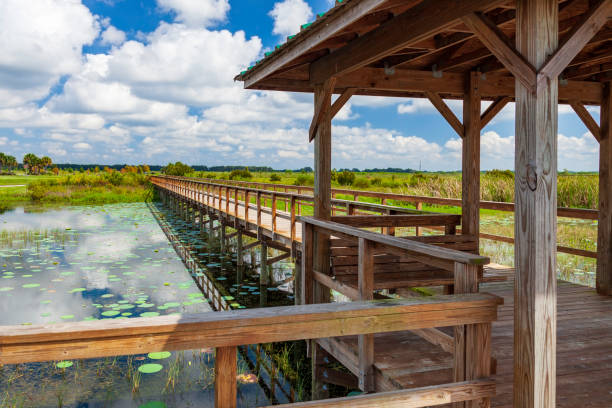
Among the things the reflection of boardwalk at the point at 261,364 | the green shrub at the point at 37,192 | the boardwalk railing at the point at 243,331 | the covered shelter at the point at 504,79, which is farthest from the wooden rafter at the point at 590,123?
the green shrub at the point at 37,192

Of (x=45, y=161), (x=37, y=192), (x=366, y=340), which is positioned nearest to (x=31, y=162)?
(x=45, y=161)

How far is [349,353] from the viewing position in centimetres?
408

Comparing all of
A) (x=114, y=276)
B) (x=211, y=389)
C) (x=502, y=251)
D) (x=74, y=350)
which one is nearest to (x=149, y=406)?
(x=211, y=389)

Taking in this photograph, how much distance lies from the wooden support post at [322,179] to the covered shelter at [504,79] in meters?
0.01

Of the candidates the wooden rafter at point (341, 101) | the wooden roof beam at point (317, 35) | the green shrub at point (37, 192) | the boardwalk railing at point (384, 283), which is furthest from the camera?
the green shrub at point (37, 192)

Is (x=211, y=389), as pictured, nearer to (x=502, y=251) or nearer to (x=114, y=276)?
(x=114, y=276)

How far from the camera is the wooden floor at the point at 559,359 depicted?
3.13 metres

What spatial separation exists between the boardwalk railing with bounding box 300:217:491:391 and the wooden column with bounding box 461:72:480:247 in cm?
155

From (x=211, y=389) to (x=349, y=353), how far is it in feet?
7.69

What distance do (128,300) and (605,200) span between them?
26.1ft

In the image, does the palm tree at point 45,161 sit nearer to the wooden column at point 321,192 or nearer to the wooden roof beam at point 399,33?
the wooden column at point 321,192

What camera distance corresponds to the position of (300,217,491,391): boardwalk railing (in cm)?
222

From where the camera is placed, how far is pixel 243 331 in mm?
1811

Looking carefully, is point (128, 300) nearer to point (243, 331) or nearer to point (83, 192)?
point (243, 331)
